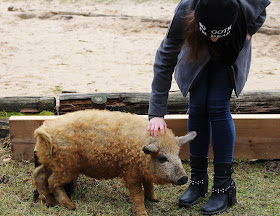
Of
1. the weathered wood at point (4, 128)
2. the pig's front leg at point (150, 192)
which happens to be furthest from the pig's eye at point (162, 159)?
the weathered wood at point (4, 128)

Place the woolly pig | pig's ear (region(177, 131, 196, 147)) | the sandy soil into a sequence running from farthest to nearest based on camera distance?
1. the sandy soil
2. pig's ear (region(177, 131, 196, 147))
3. the woolly pig

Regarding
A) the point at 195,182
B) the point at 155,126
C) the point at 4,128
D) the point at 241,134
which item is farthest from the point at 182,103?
the point at 4,128

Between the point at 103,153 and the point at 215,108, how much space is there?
0.95 m

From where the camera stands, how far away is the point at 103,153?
3525 millimetres

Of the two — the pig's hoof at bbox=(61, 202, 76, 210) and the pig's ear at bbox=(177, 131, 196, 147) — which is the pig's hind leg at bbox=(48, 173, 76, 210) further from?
the pig's ear at bbox=(177, 131, 196, 147)

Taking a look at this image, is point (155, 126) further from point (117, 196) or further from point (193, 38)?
point (117, 196)

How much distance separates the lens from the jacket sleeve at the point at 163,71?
11.3 ft

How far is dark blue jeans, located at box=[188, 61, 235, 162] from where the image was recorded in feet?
11.3

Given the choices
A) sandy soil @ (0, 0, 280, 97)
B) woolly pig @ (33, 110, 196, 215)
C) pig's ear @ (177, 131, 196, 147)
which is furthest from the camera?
sandy soil @ (0, 0, 280, 97)

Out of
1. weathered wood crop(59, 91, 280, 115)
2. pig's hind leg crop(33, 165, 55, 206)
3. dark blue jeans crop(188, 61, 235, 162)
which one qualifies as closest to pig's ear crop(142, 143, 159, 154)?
dark blue jeans crop(188, 61, 235, 162)

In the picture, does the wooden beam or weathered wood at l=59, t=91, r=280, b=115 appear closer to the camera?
the wooden beam

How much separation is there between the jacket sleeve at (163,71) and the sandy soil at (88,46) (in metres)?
3.23

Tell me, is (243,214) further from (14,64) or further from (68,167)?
(14,64)

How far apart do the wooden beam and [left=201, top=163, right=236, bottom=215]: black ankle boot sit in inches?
32.2
